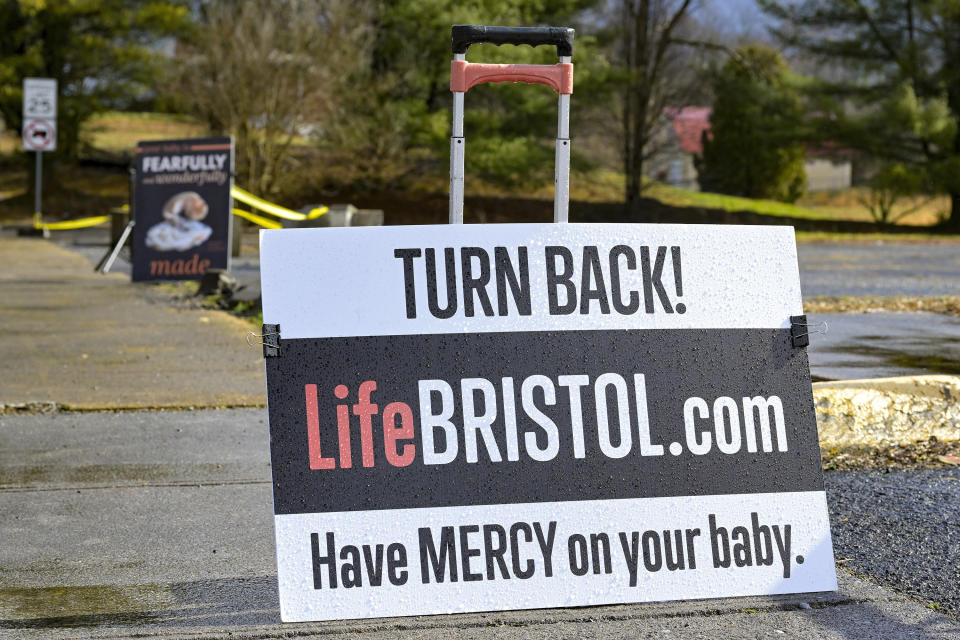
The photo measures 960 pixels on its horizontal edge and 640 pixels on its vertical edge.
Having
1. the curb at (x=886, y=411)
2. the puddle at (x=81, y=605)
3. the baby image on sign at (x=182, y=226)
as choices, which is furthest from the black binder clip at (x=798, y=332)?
the baby image on sign at (x=182, y=226)

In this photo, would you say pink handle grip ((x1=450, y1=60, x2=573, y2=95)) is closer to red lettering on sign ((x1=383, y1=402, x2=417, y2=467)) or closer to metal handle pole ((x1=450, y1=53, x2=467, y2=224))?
metal handle pole ((x1=450, y1=53, x2=467, y2=224))

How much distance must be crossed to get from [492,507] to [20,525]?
212 cm

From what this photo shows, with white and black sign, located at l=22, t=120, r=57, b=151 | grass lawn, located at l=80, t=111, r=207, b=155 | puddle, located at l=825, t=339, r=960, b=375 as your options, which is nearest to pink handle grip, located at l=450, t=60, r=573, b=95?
puddle, located at l=825, t=339, r=960, b=375

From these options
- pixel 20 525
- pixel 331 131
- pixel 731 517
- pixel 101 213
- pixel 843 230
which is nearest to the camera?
pixel 731 517

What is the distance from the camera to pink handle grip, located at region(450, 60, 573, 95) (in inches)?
174

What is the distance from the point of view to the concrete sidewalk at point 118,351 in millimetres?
7504

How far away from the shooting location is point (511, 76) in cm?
441

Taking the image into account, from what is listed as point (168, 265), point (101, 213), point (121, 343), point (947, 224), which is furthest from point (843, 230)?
point (121, 343)

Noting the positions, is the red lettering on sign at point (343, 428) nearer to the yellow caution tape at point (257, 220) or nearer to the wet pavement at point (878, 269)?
the wet pavement at point (878, 269)

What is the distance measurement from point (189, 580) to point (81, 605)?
383mm

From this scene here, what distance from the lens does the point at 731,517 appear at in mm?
3746

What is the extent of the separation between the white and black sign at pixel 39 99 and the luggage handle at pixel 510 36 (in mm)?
22711

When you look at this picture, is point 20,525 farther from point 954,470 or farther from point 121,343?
point 121,343

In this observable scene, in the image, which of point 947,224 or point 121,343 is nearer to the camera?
point 121,343
